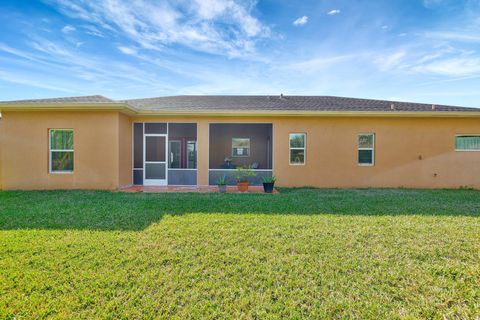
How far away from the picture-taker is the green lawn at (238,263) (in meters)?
2.51

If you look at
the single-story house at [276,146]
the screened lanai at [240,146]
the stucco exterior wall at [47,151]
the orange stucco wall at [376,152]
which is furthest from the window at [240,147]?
the stucco exterior wall at [47,151]

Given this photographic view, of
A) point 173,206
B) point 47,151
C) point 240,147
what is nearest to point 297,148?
point 240,147

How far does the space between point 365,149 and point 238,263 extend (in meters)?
8.89

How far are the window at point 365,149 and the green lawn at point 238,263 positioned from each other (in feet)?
13.6

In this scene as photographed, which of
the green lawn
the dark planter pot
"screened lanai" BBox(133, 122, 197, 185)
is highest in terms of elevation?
"screened lanai" BBox(133, 122, 197, 185)

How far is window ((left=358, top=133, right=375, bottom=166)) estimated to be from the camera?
33.1ft

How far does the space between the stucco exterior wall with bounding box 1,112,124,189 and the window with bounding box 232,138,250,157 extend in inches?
295

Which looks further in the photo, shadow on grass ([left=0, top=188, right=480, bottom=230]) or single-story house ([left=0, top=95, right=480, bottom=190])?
single-story house ([left=0, top=95, right=480, bottom=190])

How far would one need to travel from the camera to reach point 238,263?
3373 mm

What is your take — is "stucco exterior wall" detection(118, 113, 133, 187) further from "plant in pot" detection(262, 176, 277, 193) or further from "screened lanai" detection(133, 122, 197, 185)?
"plant in pot" detection(262, 176, 277, 193)

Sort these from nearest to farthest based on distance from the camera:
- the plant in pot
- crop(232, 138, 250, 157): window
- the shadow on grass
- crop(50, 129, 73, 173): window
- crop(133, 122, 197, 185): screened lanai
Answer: the shadow on grass
the plant in pot
crop(50, 129, 73, 173): window
crop(133, 122, 197, 185): screened lanai
crop(232, 138, 250, 157): window

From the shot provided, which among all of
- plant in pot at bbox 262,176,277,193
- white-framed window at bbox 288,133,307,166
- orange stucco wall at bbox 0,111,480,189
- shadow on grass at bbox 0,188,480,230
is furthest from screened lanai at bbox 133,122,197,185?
white-framed window at bbox 288,133,307,166

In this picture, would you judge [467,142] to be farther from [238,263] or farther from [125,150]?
[125,150]

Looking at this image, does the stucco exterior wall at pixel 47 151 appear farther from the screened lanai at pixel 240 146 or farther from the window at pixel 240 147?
the window at pixel 240 147
